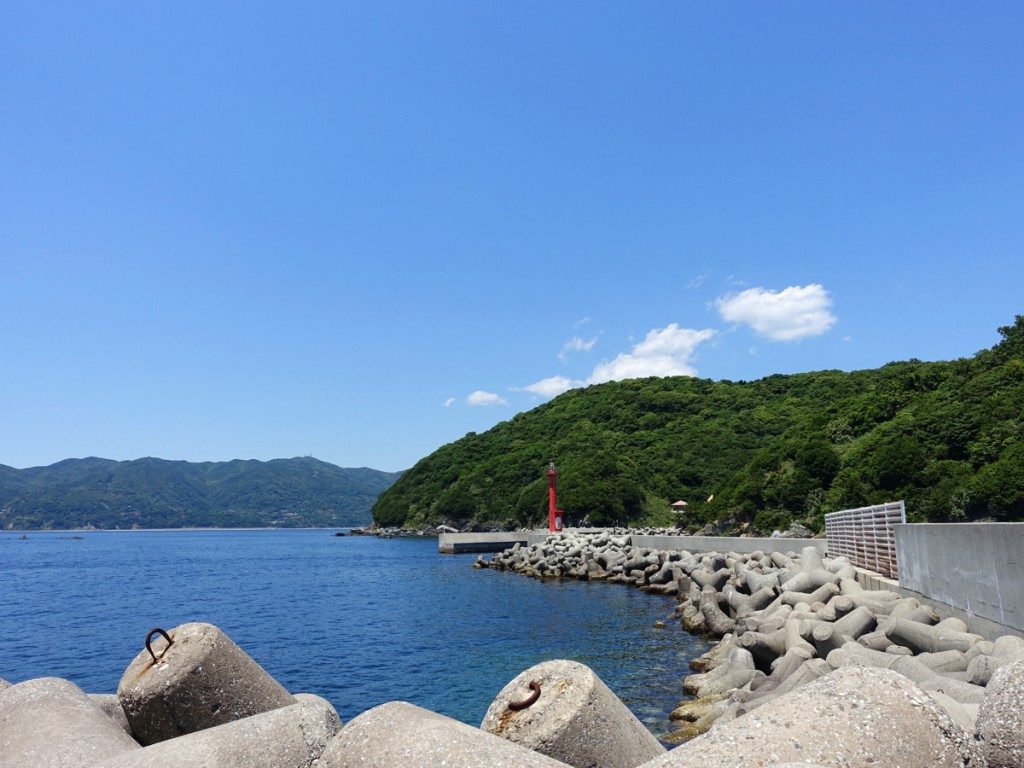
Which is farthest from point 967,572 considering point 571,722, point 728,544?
point 728,544

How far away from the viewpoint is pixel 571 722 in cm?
469

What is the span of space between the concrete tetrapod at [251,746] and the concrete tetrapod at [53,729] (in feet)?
1.98

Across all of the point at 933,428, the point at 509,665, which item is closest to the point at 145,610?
the point at 509,665

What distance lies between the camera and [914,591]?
1380cm

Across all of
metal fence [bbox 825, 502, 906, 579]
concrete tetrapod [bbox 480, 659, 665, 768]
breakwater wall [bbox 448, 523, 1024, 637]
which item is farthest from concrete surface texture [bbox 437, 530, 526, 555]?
concrete tetrapod [bbox 480, 659, 665, 768]

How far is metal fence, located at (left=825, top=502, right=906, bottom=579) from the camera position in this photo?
16.6 m

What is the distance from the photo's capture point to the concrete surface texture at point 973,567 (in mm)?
9539

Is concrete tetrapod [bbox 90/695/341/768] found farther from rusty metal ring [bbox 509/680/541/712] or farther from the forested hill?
the forested hill

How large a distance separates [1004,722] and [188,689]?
5.73 meters

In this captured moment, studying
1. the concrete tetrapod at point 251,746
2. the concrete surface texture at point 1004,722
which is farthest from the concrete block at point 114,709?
the concrete surface texture at point 1004,722

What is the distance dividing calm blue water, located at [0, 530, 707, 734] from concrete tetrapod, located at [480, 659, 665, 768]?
7.55 meters

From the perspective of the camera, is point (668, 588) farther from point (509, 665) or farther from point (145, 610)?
point (145, 610)

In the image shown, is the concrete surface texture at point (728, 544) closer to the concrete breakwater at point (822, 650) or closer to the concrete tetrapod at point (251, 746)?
the concrete breakwater at point (822, 650)

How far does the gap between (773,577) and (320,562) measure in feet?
175
